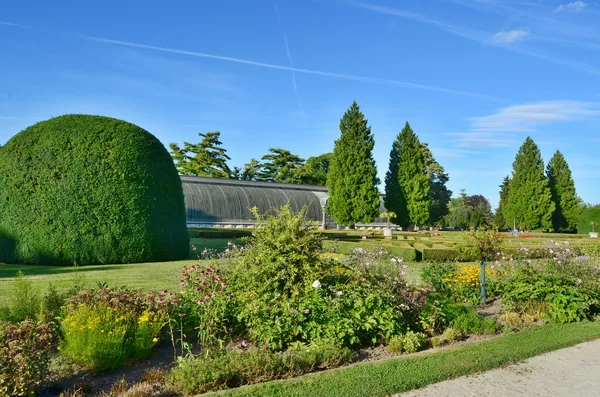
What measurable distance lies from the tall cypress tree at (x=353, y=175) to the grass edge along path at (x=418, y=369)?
99.3 ft

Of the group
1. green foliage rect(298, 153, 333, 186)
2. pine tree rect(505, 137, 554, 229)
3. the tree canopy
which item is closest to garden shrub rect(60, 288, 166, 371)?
the tree canopy

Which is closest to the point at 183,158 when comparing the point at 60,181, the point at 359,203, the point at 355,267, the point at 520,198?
the point at 359,203

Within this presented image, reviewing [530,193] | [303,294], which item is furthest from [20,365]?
[530,193]

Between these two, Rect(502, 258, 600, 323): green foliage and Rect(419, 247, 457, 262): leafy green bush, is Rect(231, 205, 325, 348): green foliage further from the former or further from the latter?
Rect(419, 247, 457, 262): leafy green bush

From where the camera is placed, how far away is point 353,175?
3678 centimetres

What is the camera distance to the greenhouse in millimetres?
34344

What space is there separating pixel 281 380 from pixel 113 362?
1650 mm

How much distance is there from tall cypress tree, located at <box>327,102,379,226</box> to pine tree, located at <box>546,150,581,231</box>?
23.1 m

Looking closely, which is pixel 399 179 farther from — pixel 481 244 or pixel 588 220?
pixel 481 244

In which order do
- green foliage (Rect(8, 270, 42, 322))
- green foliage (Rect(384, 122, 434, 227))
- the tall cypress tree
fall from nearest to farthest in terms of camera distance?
green foliage (Rect(8, 270, 42, 322)), the tall cypress tree, green foliage (Rect(384, 122, 434, 227))

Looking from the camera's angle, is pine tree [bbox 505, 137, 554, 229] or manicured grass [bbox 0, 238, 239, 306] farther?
pine tree [bbox 505, 137, 554, 229]

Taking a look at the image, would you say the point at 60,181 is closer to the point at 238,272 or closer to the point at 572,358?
the point at 238,272

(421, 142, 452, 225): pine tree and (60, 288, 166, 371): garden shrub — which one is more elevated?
(421, 142, 452, 225): pine tree

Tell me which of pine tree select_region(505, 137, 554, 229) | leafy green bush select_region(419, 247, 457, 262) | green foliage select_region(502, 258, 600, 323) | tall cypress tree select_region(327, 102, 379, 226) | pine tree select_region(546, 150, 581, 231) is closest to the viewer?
green foliage select_region(502, 258, 600, 323)
